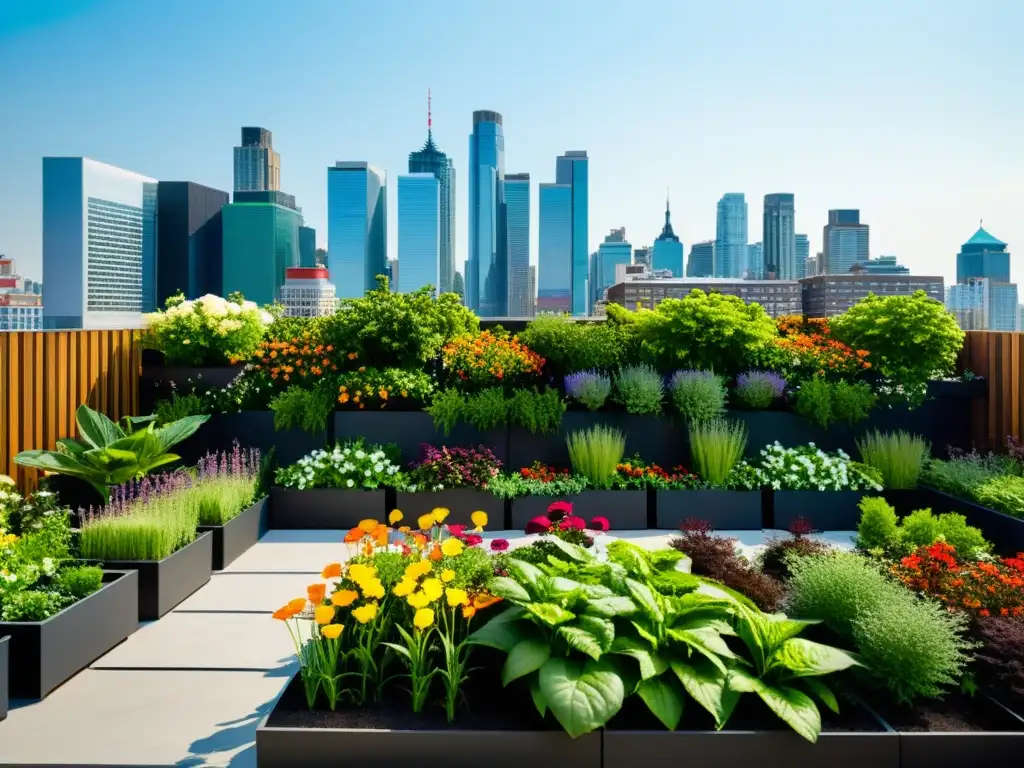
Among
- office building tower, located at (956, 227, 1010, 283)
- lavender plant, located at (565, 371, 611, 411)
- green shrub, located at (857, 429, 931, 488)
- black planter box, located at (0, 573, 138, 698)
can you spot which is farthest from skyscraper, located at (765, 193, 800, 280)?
black planter box, located at (0, 573, 138, 698)

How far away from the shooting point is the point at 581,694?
2309 mm

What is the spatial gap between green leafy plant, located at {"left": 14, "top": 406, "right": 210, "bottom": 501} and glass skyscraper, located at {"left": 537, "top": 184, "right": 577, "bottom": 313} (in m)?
109

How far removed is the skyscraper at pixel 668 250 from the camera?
107 metres

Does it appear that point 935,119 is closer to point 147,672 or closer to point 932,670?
point 932,670

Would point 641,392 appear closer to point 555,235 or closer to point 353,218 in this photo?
point 353,218

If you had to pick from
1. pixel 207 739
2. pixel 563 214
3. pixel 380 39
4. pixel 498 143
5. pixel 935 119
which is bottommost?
pixel 207 739

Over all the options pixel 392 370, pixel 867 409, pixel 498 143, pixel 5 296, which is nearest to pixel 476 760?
pixel 392 370

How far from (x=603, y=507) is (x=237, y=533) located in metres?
2.62

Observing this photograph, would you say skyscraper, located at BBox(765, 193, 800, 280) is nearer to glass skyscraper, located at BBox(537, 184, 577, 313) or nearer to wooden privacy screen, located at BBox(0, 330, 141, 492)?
glass skyscraper, located at BBox(537, 184, 577, 313)

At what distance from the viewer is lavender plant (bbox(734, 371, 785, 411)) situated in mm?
7105

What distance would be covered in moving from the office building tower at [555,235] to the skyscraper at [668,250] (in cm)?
1276

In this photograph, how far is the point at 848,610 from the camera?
115 inches

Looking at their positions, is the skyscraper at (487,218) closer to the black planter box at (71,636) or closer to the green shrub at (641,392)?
the green shrub at (641,392)

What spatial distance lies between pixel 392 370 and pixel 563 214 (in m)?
116
